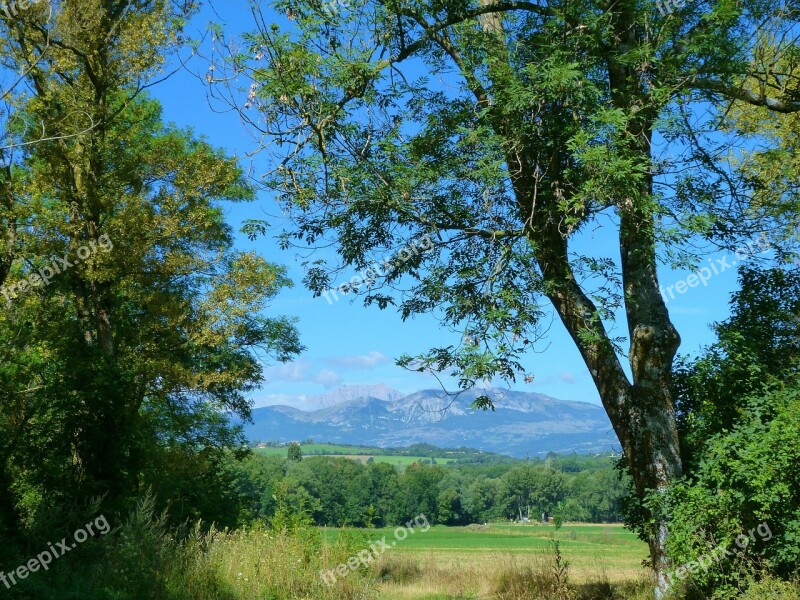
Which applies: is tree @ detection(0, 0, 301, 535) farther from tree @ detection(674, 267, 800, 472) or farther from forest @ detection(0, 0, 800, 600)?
tree @ detection(674, 267, 800, 472)

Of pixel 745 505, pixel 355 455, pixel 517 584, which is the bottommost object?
pixel 517 584

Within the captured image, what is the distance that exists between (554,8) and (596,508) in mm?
41826

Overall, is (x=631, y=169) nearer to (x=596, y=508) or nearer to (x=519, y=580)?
(x=519, y=580)

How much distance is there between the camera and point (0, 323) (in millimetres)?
15914

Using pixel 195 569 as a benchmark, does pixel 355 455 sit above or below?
above
